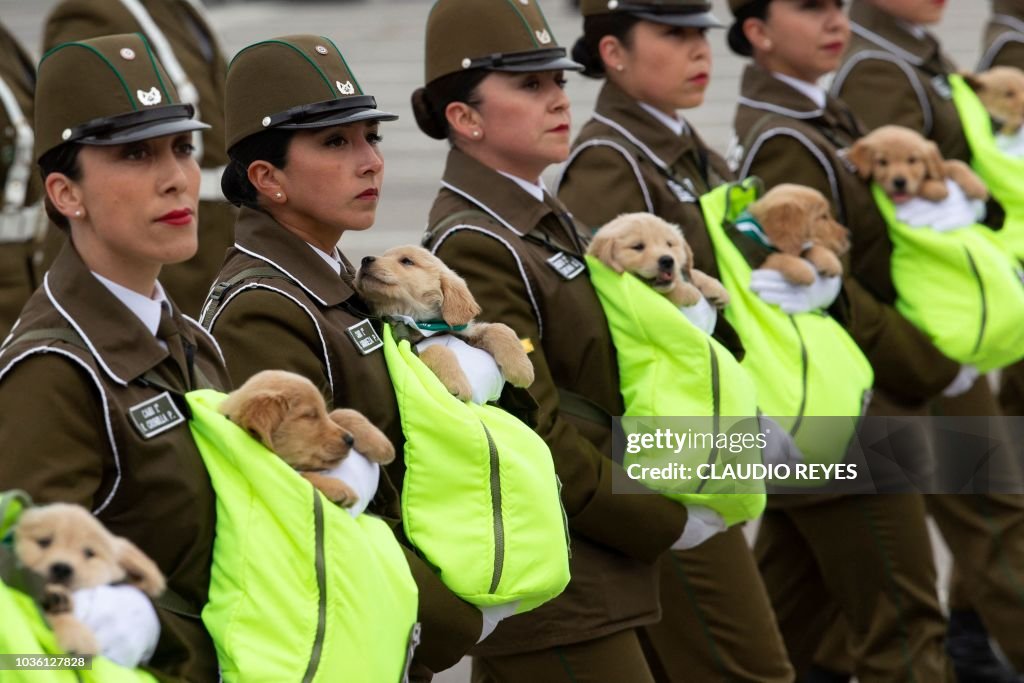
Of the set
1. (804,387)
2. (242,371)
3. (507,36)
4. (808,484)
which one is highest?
(507,36)

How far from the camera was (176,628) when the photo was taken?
3.29 meters

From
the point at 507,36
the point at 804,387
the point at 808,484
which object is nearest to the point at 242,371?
the point at 507,36

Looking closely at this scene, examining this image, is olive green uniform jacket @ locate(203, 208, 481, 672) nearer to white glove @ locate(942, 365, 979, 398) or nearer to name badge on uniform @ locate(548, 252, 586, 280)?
name badge on uniform @ locate(548, 252, 586, 280)

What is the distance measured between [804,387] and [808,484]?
532 millimetres

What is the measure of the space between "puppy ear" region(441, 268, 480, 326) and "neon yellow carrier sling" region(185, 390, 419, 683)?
0.81 metres

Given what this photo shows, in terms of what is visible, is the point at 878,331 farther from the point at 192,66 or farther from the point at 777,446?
the point at 192,66

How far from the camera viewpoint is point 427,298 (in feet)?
13.4

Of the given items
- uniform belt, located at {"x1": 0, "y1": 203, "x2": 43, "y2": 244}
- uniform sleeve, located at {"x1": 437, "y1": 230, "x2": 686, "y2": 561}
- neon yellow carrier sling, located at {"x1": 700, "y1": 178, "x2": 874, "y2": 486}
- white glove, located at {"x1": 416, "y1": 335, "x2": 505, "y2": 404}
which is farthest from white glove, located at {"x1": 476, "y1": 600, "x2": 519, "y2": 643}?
uniform belt, located at {"x1": 0, "y1": 203, "x2": 43, "y2": 244}

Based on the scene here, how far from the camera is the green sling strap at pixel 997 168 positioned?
6.48 meters

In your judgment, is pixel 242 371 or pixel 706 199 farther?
pixel 706 199

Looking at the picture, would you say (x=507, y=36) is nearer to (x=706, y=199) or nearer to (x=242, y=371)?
(x=706, y=199)

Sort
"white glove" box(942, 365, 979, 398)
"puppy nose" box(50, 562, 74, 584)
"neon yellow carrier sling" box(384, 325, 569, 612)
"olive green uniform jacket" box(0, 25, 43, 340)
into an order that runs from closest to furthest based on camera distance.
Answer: "puppy nose" box(50, 562, 74, 584) → "neon yellow carrier sling" box(384, 325, 569, 612) → "white glove" box(942, 365, 979, 398) → "olive green uniform jacket" box(0, 25, 43, 340)

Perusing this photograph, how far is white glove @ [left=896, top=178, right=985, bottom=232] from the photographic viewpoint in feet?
19.7

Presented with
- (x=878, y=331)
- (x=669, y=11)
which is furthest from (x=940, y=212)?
(x=669, y=11)
